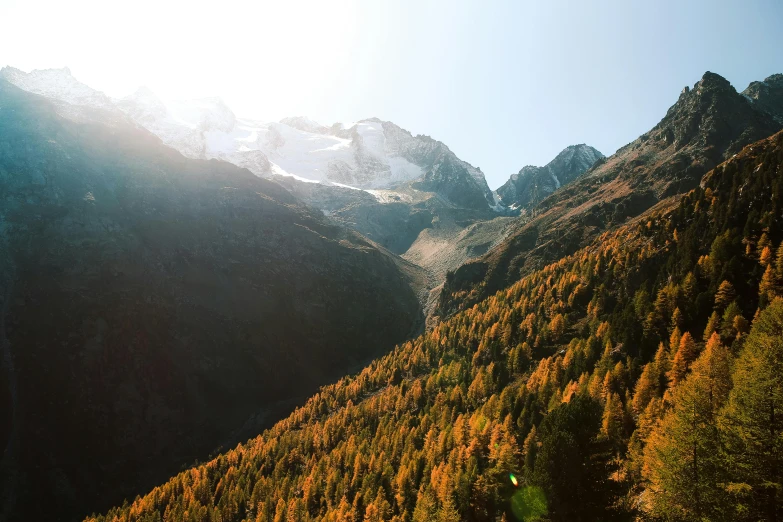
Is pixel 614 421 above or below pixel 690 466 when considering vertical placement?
below

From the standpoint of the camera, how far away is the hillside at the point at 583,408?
106 feet

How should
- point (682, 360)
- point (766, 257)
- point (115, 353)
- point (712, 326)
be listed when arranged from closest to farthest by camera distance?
A: point (682, 360) → point (712, 326) → point (766, 257) → point (115, 353)

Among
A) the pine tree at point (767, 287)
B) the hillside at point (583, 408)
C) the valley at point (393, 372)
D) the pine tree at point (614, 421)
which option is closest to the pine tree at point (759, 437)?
the hillside at point (583, 408)

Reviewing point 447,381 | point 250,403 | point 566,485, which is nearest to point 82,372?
point 250,403

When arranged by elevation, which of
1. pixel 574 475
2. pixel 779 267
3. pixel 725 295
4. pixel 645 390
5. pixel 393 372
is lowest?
pixel 393 372

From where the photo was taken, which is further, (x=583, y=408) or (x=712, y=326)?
(x=712, y=326)

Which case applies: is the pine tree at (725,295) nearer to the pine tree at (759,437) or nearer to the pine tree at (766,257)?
the pine tree at (766,257)

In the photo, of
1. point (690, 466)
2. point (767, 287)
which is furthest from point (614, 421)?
point (767, 287)

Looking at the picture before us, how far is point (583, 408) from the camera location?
40.0 metres

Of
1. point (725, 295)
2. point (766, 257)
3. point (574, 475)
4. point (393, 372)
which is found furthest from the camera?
point (393, 372)

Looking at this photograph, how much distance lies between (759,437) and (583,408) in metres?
14.1

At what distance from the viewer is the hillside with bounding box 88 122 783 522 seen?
3244 cm

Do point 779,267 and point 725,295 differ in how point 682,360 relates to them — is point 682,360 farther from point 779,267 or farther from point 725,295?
point 779,267

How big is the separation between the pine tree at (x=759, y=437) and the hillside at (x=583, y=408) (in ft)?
0.40
